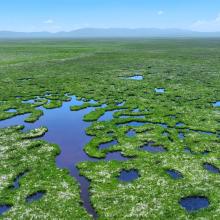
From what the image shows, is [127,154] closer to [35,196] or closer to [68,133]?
[68,133]

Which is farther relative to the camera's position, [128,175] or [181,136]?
[181,136]

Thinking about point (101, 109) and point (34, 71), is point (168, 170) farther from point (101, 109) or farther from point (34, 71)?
point (34, 71)

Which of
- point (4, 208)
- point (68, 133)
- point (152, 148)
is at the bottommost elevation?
point (68, 133)

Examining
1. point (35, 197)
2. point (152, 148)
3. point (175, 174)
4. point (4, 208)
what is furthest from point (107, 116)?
point (4, 208)

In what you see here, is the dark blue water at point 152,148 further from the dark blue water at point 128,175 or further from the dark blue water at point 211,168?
the dark blue water at point 128,175

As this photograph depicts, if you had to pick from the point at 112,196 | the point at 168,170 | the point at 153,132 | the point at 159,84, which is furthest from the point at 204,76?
the point at 112,196

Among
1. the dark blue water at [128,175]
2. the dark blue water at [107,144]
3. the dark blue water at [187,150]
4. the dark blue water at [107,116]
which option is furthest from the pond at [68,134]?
the dark blue water at [187,150]

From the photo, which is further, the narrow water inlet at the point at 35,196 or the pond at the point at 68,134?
the pond at the point at 68,134
